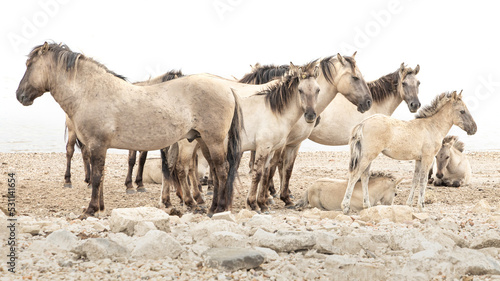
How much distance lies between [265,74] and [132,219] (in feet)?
18.9

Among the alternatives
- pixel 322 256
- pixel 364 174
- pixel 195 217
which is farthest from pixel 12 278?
pixel 364 174

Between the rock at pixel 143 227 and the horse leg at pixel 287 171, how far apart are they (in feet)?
14.0

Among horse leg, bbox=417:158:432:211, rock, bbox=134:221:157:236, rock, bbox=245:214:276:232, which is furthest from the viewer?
horse leg, bbox=417:158:432:211

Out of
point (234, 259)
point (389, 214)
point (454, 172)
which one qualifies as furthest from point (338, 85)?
point (234, 259)

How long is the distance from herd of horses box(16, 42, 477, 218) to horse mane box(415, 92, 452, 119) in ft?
0.05

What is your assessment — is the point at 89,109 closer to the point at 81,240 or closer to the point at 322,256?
the point at 81,240

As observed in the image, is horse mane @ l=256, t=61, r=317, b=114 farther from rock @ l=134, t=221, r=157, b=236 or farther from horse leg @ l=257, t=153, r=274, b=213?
rock @ l=134, t=221, r=157, b=236

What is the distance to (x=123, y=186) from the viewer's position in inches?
500

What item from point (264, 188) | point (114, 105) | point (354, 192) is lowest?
point (264, 188)

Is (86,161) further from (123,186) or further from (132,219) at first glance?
(132,219)

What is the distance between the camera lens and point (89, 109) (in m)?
7.27

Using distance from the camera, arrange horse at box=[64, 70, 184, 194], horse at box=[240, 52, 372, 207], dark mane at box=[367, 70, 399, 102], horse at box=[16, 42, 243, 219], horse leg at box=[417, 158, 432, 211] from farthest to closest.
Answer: dark mane at box=[367, 70, 399, 102] → horse at box=[64, 70, 184, 194] → horse at box=[240, 52, 372, 207] → horse leg at box=[417, 158, 432, 211] → horse at box=[16, 42, 243, 219]

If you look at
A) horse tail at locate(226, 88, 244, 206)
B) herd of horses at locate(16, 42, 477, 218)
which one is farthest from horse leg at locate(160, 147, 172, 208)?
horse tail at locate(226, 88, 244, 206)

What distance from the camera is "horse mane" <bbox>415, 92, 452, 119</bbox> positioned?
9.14 meters
